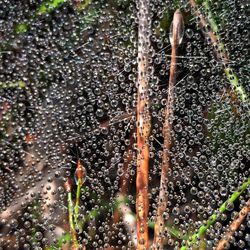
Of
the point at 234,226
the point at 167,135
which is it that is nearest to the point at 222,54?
the point at 167,135

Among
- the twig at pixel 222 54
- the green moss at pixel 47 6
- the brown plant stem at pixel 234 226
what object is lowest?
the brown plant stem at pixel 234 226

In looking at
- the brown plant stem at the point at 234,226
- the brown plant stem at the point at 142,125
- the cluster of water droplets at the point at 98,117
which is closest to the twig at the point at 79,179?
the cluster of water droplets at the point at 98,117

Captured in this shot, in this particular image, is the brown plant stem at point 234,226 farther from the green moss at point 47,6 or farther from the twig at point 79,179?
the green moss at point 47,6

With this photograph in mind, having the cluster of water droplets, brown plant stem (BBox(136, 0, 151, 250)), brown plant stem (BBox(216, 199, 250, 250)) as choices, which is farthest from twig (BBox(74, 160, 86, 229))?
brown plant stem (BBox(216, 199, 250, 250))

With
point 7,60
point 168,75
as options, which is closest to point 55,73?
point 7,60

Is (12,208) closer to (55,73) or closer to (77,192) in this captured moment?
(77,192)

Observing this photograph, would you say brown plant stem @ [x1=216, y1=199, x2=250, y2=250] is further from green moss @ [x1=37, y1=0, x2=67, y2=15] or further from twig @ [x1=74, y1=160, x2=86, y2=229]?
green moss @ [x1=37, y1=0, x2=67, y2=15]
